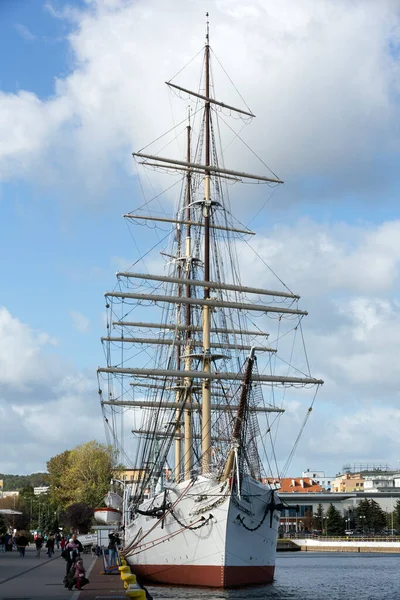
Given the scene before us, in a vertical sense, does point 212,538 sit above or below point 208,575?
above

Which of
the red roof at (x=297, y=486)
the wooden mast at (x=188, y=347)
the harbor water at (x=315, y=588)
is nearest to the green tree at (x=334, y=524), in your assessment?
the red roof at (x=297, y=486)

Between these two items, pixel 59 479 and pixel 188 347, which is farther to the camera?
pixel 59 479

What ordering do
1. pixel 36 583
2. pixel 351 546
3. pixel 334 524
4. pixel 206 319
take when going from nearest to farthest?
pixel 36 583, pixel 206 319, pixel 351 546, pixel 334 524

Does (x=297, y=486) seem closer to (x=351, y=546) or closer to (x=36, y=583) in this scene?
(x=351, y=546)

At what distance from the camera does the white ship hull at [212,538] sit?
36594mm

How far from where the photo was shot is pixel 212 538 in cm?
3681

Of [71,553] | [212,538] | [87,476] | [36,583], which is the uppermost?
[87,476]

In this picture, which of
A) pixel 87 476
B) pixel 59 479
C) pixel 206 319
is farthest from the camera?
pixel 59 479

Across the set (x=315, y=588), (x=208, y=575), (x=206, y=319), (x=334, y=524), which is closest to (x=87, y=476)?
(x=334, y=524)

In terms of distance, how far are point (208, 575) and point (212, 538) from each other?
5.33 feet

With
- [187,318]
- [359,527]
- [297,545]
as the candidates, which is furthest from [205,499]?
[359,527]

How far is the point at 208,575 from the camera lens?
36.8 metres

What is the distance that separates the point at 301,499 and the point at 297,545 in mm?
34813

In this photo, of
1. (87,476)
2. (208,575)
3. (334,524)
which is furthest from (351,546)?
(208,575)
